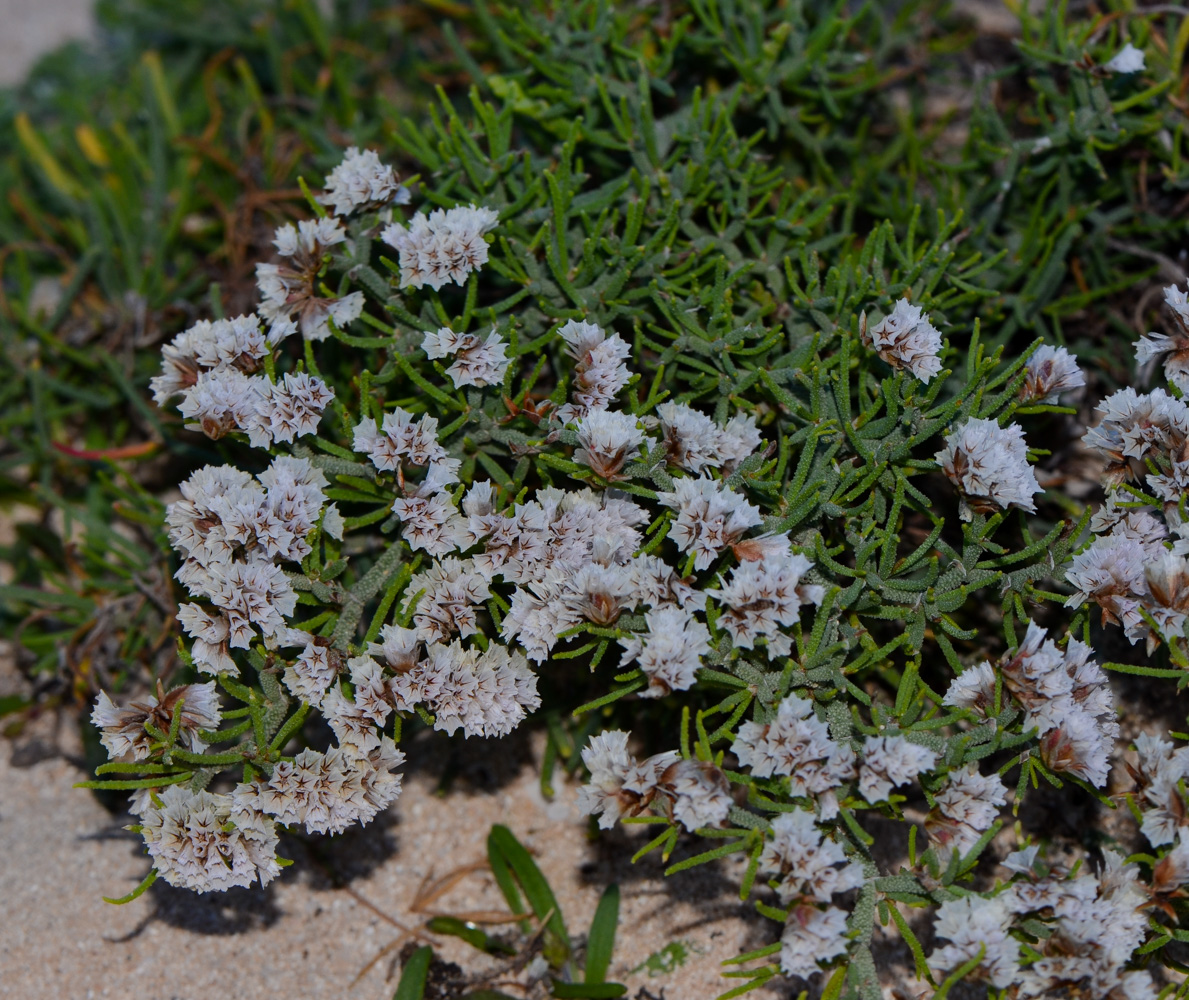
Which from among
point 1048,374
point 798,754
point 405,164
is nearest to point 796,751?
point 798,754

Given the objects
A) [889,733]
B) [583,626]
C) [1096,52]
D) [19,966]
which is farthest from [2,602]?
[1096,52]

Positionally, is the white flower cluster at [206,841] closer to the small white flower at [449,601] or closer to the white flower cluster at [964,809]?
the small white flower at [449,601]

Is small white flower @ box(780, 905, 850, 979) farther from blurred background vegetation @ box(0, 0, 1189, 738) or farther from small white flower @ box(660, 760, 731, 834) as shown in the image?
blurred background vegetation @ box(0, 0, 1189, 738)

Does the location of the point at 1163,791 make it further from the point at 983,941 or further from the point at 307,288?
the point at 307,288

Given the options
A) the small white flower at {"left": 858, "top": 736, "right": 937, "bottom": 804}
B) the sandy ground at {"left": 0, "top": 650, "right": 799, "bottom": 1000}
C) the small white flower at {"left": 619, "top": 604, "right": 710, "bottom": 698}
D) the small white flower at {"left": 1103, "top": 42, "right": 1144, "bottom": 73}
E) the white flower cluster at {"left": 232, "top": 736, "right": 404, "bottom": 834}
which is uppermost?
the small white flower at {"left": 1103, "top": 42, "right": 1144, "bottom": 73}

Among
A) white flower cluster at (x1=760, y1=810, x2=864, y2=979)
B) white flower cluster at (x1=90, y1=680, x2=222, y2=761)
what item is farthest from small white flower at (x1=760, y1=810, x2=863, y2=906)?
white flower cluster at (x1=90, y1=680, x2=222, y2=761)

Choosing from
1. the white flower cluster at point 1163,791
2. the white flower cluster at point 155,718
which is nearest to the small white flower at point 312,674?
the white flower cluster at point 155,718

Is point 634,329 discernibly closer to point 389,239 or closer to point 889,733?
point 389,239
